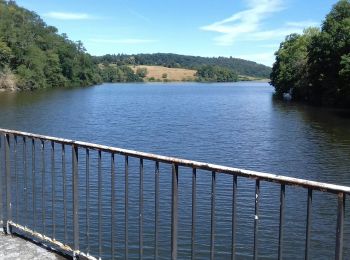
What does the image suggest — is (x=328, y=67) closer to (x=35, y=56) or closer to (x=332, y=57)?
(x=332, y=57)

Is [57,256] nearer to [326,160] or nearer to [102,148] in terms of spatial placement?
[102,148]

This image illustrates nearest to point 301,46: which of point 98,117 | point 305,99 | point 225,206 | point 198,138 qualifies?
point 305,99

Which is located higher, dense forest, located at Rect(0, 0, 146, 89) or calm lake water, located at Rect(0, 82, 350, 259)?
dense forest, located at Rect(0, 0, 146, 89)

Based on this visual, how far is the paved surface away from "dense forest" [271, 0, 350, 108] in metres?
42.8

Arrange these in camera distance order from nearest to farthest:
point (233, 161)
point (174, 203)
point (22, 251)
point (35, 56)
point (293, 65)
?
point (174, 203) → point (22, 251) → point (233, 161) → point (293, 65) → point (35, 56)

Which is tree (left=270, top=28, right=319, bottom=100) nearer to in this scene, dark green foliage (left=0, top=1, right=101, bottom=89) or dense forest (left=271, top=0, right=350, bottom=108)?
dense forest (left=271, top=0, right=350, bottom=108)

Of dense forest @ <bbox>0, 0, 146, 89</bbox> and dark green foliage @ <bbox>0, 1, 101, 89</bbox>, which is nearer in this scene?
dense forest @ <bbox>0, 0, 146, 89</bbox>

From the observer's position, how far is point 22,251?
16.3ft

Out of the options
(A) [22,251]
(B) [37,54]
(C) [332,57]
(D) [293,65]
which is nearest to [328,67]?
(C) [332,57]

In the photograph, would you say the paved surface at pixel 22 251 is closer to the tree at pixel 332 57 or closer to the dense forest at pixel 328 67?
the dense forest at pixel 328 67

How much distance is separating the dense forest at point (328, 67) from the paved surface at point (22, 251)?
42.8m

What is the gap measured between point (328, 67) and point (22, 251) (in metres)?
53.0

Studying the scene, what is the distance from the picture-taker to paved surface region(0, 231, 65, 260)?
4805 mm

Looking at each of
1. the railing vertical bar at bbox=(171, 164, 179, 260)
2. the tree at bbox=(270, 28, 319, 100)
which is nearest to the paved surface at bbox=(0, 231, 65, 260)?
the railing vertical bar at bbox=(171, 164, 179, 260)
